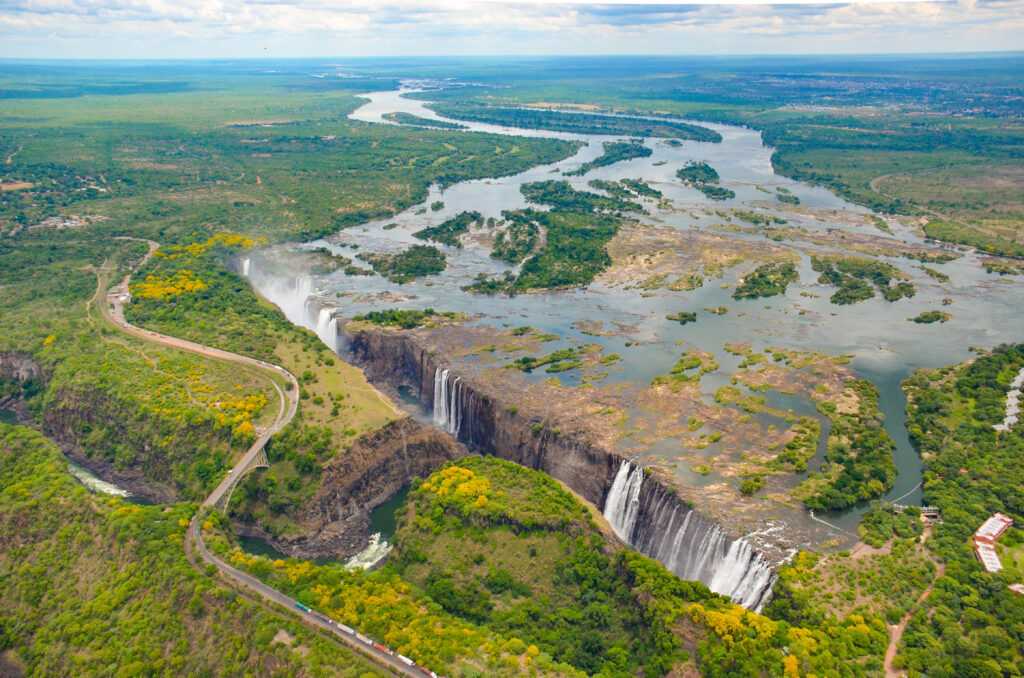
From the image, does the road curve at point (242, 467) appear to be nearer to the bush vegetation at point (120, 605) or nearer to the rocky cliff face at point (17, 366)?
the bush vegetation at point (120, 605)

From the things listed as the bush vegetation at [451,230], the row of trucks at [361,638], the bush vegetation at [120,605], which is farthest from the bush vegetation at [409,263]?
the row of trucks at [361,638]

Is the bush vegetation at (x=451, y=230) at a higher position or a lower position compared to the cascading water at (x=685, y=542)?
higher

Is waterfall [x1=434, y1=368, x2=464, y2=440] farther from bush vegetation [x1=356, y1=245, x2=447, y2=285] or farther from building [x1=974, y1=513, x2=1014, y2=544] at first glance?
building [x1=974, y1=513, x2=1014, y2=544]

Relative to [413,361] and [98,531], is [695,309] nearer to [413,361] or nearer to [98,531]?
[413,361]

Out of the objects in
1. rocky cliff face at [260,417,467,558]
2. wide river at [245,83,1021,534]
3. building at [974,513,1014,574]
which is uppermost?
wide river at [245,83,1021,534]

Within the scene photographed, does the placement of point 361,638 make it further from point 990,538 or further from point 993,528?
point 993,528

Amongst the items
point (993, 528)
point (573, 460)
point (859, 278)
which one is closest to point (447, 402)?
point (573, 460)

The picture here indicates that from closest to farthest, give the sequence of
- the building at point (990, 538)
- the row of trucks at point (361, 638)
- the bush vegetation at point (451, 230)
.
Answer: the row of trucks at point (361, 638)
the building at point (990, 538)
the bush vegetation at point (451, 230)

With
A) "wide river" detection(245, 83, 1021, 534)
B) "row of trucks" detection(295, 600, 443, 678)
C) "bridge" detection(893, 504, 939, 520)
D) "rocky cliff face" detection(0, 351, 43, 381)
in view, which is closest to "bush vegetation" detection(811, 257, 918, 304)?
"wide river" detection(245, 83, 1021, 534)
